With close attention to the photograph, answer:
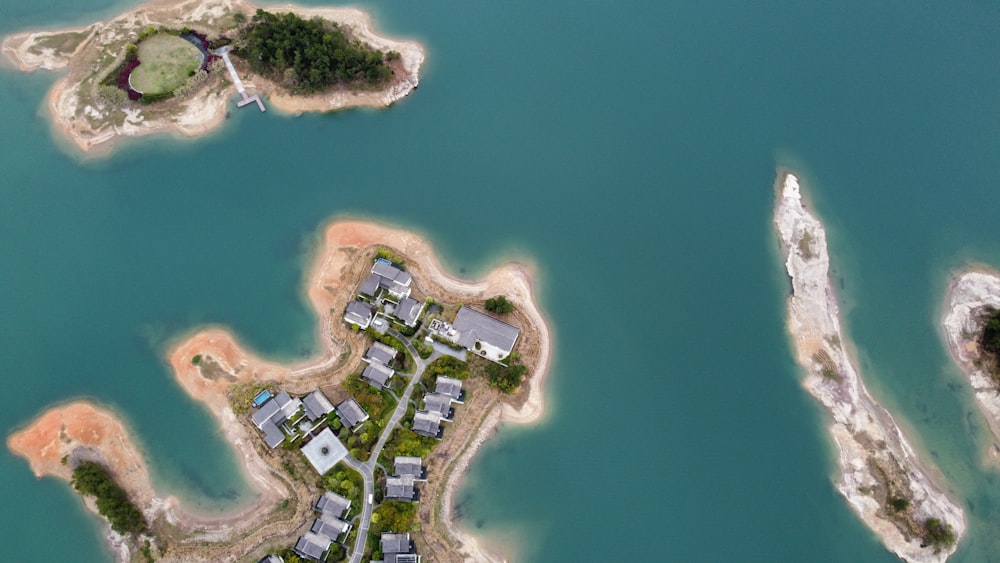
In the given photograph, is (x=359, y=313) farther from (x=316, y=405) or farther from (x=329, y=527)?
(x=329, y=527)

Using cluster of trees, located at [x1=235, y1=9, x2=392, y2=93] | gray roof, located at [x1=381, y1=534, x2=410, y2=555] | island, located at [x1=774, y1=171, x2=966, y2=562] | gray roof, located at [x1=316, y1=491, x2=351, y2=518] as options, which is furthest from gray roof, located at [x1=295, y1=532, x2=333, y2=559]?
cluster of trees, located at [x1=235, y1=9, x2=392, y2=93]

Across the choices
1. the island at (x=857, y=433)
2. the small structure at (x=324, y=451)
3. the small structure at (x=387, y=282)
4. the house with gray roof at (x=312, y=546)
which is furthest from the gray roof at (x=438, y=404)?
the island at (x=857, y=433)

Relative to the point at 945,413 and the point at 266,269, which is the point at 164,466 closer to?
the point at 266,269

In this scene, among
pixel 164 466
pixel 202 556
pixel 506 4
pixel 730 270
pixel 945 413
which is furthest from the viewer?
pixel 506 4

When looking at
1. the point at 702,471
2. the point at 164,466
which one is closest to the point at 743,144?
the point at 702,471

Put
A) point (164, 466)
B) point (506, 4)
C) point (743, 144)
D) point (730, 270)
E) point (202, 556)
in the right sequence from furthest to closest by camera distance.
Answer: point (506, 4) → point (743, 144) → point (730, 270) → point (164, 466) → point (202, 556)

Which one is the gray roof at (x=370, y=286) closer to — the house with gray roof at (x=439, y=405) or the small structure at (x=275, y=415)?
the house with gray roof at (x=439, y=405)

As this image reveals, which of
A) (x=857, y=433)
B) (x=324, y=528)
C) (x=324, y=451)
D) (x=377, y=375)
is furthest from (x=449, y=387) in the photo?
(x=857, y=433)
